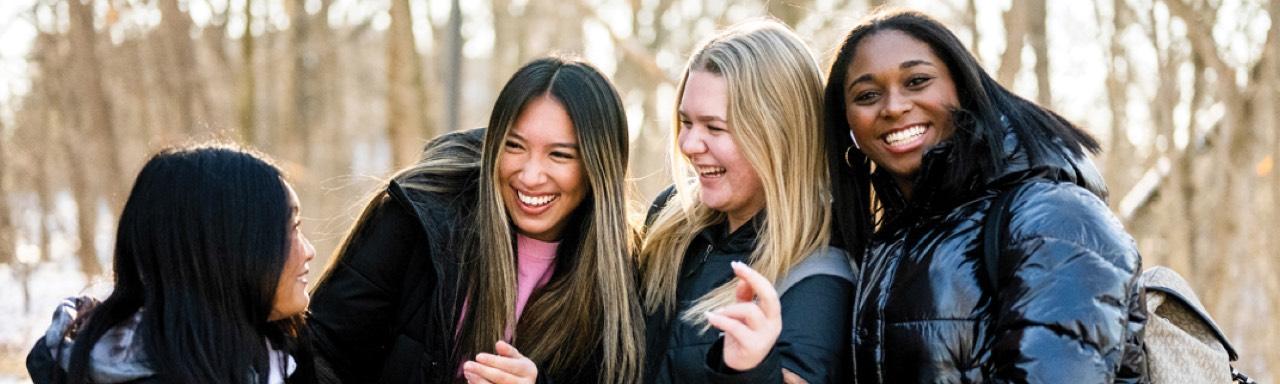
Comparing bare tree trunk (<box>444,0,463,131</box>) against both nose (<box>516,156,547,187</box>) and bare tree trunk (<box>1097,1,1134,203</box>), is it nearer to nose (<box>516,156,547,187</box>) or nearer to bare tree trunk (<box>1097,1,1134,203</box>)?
bare tree trunk (<box>1097,1,1134,203</box>)

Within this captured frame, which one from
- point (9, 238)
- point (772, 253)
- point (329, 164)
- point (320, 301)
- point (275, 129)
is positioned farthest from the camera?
point (329, 164)

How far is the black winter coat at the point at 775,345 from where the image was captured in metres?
2.97

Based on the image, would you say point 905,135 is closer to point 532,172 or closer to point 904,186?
point 904,186

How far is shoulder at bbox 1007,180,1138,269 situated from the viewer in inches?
97.3

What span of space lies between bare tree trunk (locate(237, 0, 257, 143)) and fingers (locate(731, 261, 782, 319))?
34.1 feet

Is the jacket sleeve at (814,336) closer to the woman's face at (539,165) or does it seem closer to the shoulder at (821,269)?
the shoulder at (821,269)

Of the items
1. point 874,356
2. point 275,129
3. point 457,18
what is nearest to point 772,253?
point 874,356

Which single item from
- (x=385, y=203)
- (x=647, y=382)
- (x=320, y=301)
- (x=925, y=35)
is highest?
(x=925, y=35)

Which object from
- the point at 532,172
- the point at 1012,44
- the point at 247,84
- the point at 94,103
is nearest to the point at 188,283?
the point at 532,172

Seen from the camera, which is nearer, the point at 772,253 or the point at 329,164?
the point at 772,253

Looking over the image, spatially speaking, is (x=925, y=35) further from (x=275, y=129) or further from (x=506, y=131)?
(x=275, y=129)

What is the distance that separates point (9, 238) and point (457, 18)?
266 inches

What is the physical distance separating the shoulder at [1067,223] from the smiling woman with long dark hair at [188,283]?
5.12 feet

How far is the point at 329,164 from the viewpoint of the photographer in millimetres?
24234
